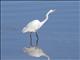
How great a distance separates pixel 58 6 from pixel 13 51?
2.08 metres

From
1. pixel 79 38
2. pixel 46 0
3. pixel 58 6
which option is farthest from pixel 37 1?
pixel 79 38

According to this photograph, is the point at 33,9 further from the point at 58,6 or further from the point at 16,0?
the point at 16,0

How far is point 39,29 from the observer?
5.13 m

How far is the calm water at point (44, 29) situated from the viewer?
456 cm

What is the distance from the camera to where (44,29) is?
5273mm

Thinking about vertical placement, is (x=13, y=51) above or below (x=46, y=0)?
below

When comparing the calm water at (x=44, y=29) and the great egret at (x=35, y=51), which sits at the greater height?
the calm water at (x=44, y=29)

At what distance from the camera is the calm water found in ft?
15.0

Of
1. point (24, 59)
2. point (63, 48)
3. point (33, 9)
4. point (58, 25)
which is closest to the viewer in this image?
point (24, 59)

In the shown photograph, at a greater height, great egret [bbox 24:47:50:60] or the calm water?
the calm water

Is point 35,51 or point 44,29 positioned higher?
point 44,29

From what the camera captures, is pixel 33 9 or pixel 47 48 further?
pixel 33 9

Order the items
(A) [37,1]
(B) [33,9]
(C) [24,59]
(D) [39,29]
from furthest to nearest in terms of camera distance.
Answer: (A) [37,1]
(B) [33,9]
(D) [39,29]
(C) [24,59]

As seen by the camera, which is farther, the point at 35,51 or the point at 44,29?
the point at 44,29
